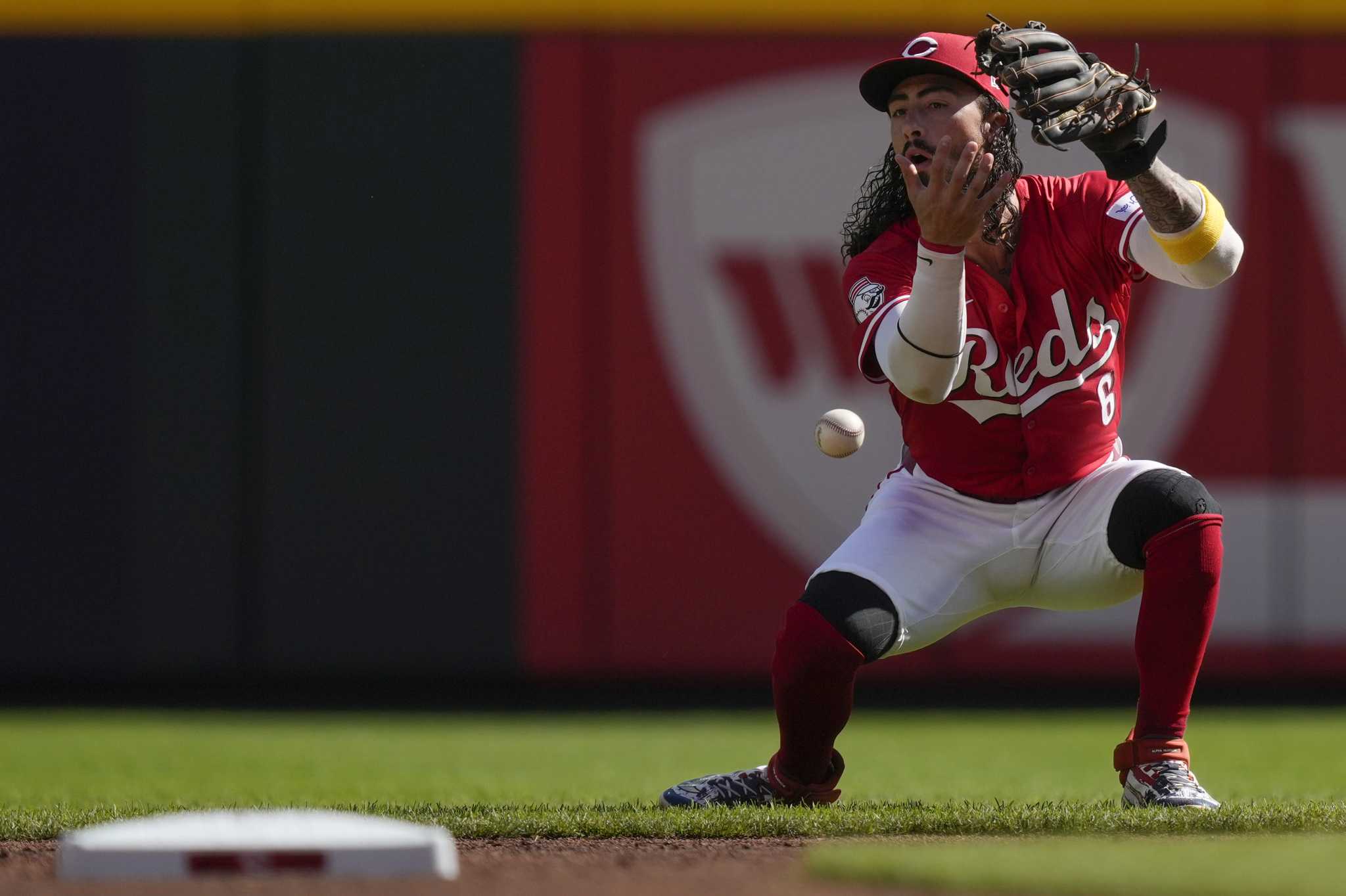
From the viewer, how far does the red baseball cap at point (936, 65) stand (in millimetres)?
3262

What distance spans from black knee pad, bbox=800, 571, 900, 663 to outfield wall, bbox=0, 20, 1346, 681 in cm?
344

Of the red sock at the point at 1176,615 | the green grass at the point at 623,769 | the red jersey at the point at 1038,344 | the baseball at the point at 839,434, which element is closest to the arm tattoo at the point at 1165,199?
the red jersey at the point at 1038,344

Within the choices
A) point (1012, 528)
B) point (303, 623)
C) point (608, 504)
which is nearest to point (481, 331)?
point (608, 504)

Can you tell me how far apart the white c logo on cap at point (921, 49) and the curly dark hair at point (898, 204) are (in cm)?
13

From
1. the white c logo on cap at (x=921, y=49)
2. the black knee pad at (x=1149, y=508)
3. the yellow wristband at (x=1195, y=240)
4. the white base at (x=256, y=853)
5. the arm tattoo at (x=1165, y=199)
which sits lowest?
the white base at (x=256, y=853)

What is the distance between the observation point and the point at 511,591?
6.91m

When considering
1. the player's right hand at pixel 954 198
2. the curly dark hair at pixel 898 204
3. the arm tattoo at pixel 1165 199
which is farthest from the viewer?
the curly dark hair at pixel 898 204

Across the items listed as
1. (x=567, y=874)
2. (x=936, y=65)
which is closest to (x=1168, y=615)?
(x=936, y=65)

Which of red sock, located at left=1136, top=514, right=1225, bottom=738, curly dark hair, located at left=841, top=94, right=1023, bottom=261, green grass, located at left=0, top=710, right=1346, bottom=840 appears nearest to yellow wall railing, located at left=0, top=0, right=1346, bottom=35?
green grass, located at left=0, top=710, right=1346, bottom=840

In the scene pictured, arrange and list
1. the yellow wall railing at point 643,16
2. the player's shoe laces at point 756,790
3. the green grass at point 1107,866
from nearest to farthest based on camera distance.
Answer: the green grass at point 1107,866 → the player's shoe laces at point 756,790 → the yellow wall railing at point 643,16

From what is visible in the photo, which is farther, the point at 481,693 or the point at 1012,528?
the point at 481,693

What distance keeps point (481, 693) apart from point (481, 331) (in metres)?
1.46

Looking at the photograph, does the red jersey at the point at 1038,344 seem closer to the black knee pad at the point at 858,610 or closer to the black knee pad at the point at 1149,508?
the black knee pad at the point at 1149,508

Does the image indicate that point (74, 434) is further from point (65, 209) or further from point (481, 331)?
point (481, 331)
